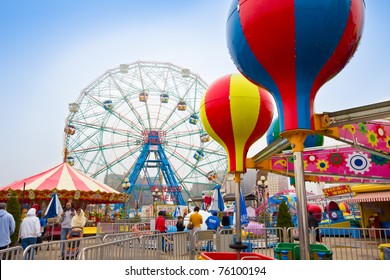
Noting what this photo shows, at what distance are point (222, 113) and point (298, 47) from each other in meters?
2.72

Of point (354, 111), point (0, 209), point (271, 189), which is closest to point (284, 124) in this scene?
point (354, 111)

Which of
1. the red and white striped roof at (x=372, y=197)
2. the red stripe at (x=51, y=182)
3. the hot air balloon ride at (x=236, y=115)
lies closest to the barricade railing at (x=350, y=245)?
the red and white striped roof at (x=372, y=197)

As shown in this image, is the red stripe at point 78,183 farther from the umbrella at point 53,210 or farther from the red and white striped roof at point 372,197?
the red and white striped roof at point 372,197

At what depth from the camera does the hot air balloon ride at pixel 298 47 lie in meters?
3.68

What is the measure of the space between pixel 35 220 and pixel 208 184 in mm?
25695

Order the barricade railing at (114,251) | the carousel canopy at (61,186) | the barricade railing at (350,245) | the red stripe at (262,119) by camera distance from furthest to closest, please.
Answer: the carousel canopy at (61,186), the barricade railing at (350,245), the red stripe at (262,119), the barricade railing at (114,251)

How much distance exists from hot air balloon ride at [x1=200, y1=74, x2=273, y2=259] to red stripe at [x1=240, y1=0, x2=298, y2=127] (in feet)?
7.34

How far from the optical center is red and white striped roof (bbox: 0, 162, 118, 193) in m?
14.5

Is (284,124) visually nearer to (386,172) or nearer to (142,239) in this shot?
(142,239)

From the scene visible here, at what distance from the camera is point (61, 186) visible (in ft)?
48.3

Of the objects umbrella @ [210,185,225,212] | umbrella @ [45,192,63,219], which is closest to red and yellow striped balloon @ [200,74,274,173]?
umbrella @ [210,185,225,212]

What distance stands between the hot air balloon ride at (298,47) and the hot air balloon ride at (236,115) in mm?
2151

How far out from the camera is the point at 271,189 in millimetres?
103438

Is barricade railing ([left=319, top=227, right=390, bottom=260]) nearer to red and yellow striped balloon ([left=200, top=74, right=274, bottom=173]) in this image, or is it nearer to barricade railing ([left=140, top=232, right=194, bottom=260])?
red and yellow striped balloon ([left=200, top=74, right=274, bottom=173])
